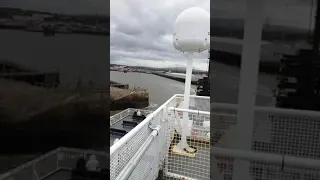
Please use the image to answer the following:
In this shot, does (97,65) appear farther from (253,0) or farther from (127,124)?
(127,124)

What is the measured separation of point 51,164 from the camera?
0.39 meters

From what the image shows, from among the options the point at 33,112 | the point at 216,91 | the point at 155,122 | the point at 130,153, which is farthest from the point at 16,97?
the point at 155,122

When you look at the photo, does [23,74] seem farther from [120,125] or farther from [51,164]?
[120,125]

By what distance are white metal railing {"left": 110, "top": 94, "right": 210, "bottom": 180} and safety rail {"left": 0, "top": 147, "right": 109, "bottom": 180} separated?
0.65 m

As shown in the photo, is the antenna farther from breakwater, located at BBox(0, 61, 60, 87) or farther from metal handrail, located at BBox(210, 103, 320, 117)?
breakwater, located at BBox(0, 61, 60, 87)

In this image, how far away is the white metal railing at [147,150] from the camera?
1.21m

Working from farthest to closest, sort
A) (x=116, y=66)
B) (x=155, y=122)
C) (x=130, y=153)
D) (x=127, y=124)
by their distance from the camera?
(x=127, y=124) < (x=155, y=122) < (x=130, y=153) < (x=116, y=66)

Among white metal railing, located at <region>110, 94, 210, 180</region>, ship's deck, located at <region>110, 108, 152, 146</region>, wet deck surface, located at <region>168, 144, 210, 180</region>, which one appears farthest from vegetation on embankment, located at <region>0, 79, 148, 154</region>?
wet deck surface, located at <region>168, 144, 210, 180</region>

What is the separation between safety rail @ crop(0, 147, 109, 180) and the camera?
343 mm

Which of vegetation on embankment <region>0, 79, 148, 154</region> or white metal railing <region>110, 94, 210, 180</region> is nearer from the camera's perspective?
vegetation on embankment <region>0, 79, 148, 154</region>

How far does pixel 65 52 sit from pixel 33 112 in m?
0.10

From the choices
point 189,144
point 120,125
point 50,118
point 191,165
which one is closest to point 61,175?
point 50,118

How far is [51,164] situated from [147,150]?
1539 mm

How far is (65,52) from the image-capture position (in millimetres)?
392
